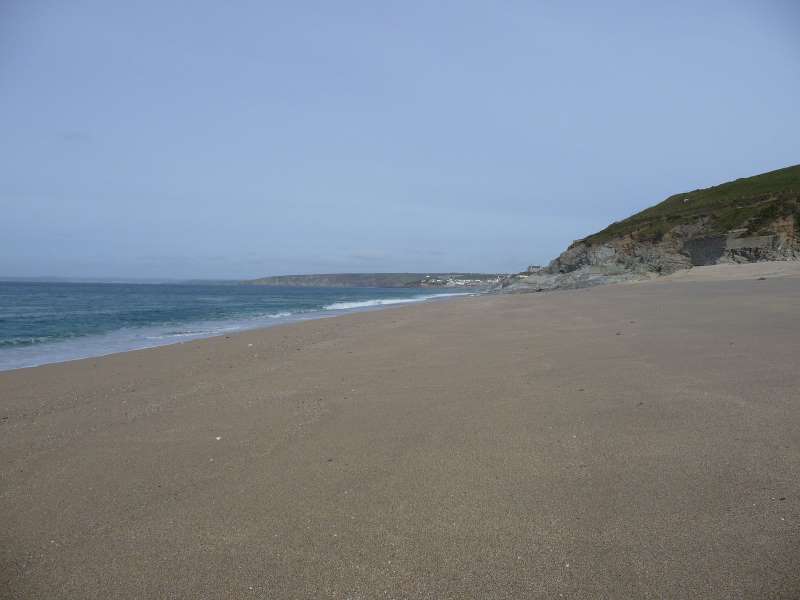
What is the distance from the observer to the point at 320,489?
350cm

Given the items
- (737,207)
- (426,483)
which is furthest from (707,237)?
(426,483)

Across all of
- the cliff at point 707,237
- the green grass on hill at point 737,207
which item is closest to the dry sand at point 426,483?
the cliff at point 707,237

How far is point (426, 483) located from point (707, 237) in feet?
125

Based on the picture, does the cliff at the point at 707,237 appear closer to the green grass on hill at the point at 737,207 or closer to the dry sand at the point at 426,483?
the green grass on hill at the point at 737,207

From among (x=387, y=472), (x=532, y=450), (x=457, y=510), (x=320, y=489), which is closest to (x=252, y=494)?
(x=320, y=489)

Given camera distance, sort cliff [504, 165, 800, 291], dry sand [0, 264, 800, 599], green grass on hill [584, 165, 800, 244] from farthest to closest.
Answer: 1. green grass on hill [584, 165, 800, 244]
2. cliff [504, 165, 800, 291]
3. dry sand [0, 264, 800, 599]

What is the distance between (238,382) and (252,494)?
401 cm

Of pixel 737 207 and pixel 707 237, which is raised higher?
pixel 737 207

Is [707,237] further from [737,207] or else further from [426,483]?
[426,483]

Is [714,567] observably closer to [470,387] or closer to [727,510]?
[727,510]

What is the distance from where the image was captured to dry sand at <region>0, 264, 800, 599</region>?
2543 millimetres

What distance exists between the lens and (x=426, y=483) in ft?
11.5

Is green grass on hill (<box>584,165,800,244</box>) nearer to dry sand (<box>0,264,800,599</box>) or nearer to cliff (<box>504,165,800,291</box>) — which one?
cliff (<box>504,165,800,291</box>)

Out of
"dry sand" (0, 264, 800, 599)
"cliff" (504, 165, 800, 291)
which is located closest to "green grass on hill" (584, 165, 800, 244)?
"cliff" (504, 165, 800, 291)
